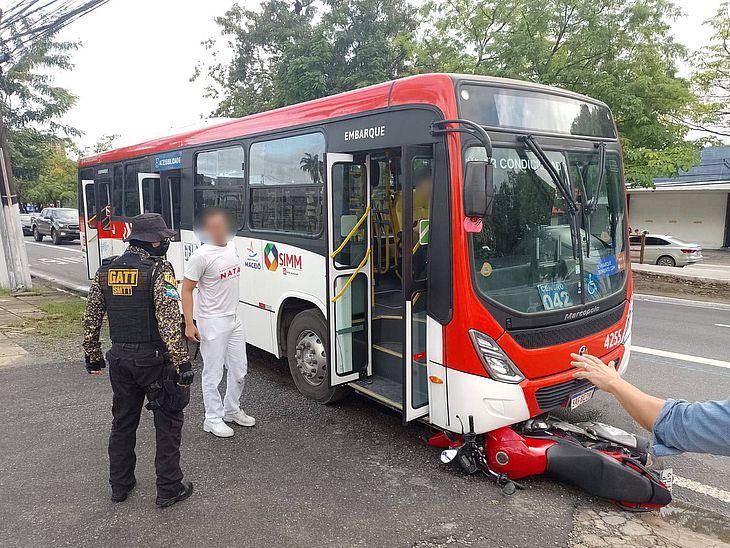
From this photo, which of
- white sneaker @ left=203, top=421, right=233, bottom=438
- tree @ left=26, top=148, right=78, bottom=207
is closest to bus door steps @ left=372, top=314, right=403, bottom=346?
white sneaker @ left=203, top=421, right=233, bottom=438

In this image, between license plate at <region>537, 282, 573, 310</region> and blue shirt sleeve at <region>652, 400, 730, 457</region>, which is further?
license plate at <region>537, 282, 573, 310</region>

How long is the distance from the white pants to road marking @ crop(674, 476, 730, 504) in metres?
3.46

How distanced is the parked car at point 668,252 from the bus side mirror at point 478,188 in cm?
1727

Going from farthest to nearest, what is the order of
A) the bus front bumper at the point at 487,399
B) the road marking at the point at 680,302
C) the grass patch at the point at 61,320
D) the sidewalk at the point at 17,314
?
the road marking at the point at 680,302
the grass patch at the point at 61,320
the sidewalk at the point at 17,314
the bus front bumper at the point at 487,399

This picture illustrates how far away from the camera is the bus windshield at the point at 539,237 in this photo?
4008 mm

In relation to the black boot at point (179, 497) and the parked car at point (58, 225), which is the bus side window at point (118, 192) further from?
the parked car at point (58, 225)

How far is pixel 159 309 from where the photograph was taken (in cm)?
355

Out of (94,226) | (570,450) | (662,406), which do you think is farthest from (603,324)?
(94,226)

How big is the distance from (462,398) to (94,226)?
31.6 feet

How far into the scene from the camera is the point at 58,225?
2627 cm

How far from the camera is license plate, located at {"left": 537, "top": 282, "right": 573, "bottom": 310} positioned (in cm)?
417

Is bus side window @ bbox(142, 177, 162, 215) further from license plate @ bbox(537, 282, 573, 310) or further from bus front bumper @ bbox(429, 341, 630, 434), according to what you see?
license plate @ bbox(537, 282, 573, 310)

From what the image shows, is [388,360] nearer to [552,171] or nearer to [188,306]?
[188,306]

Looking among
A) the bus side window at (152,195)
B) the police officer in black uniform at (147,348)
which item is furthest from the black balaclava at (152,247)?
the bus side window at (152,195)
